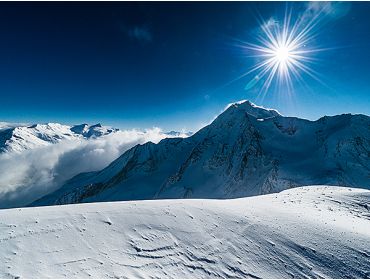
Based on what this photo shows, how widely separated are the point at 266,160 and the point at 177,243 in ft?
472

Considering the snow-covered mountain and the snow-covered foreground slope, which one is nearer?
the snow-covered foreground slope

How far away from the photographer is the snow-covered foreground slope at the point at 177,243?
1104cm

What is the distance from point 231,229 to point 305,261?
4240 millimetres

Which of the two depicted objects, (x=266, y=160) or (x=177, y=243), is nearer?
(x=177, y=243)

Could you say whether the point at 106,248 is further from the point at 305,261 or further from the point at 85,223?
the point at 305,261

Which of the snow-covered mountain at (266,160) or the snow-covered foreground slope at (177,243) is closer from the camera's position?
the snow-covered foreground slope at (177,243)

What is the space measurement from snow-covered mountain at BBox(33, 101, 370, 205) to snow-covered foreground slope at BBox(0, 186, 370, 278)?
101 metres

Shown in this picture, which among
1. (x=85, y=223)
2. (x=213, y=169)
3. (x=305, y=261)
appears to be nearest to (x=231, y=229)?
(x=305, y=261)

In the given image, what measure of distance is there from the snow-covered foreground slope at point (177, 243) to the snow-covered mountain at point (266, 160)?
100562 millimetres

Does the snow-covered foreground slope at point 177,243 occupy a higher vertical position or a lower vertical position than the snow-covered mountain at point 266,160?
lower

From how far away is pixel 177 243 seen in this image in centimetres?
1343

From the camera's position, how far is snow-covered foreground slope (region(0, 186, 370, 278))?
11.0m

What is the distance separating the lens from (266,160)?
149 m

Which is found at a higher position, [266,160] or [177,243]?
[266,160]
